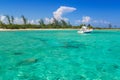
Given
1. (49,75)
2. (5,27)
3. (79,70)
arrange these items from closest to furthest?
1. (49,75)
2. (79,70)
3. (5,27)

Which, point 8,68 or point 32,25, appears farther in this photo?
point 32,25

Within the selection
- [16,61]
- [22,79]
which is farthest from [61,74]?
[16,61]

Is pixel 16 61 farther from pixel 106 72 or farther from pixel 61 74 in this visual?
pixel 106 72

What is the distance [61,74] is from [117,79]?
2.93 meters

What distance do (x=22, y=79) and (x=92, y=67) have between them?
15.7 ft

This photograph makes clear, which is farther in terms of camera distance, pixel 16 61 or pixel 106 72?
pixel 16 61

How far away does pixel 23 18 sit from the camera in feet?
371

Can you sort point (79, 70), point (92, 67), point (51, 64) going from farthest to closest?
point (51, 64) < point (92, 67) < point (79, 70)

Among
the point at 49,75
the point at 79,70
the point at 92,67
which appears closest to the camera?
the point at 49,75

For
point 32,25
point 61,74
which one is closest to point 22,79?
point 61,74

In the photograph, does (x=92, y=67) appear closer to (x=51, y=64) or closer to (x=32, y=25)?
(x=51, y=64)

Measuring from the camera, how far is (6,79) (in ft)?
31.0

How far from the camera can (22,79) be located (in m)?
9.34

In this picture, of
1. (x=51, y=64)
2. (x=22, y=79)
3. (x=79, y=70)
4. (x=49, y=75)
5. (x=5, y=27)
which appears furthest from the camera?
(x=5, y=27)
